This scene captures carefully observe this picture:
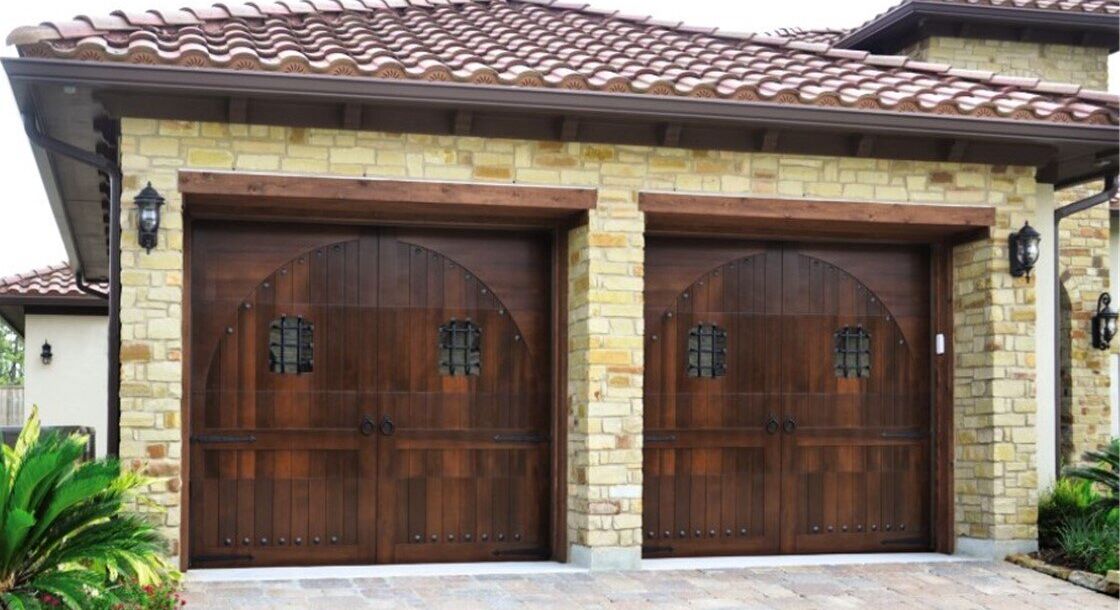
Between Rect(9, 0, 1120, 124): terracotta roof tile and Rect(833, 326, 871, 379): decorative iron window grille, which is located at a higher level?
Rect(9, 0, 1120, 124): terracotta roof tile

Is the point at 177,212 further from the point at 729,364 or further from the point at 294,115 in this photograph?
the point at 729,364

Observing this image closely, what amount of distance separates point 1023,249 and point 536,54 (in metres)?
4.11

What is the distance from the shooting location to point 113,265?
9.19 m

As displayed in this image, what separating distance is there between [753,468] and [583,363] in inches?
71.8

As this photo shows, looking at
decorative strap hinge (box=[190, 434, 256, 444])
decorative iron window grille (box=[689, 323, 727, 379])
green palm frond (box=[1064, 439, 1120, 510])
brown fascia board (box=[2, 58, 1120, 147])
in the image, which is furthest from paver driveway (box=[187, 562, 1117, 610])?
brown fascia board (box=[2, 58, 1120, 147])

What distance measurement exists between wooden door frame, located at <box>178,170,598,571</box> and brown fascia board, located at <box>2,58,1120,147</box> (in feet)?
2.16

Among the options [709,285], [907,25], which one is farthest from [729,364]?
[907,25]

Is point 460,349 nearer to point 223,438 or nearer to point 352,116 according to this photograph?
point 223,438

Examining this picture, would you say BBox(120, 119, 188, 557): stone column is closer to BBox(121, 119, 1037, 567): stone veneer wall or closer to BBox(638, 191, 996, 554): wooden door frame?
BBox(121, 119, 1037, 567): stone veneer wall

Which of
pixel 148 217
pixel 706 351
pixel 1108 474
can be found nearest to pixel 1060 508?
pixel 1108 474

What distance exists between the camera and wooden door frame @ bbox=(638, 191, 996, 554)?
992 cm

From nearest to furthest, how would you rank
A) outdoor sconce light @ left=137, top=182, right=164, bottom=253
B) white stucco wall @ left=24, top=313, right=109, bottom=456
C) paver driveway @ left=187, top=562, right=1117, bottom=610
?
paver driveway @ left=187, top=562, right=1117, bottom=610
outdoor sconce light @ left=137, top=182, right=164, bottom=253
white stucco wall @ left=24, top=313, right=109, bottom=456

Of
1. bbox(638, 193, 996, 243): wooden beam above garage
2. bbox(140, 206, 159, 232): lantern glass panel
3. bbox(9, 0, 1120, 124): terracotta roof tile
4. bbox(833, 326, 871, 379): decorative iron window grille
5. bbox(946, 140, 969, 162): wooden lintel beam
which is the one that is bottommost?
bbox(833, 326, 871, 379): decorative iron window grille

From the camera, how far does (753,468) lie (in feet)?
34.5
